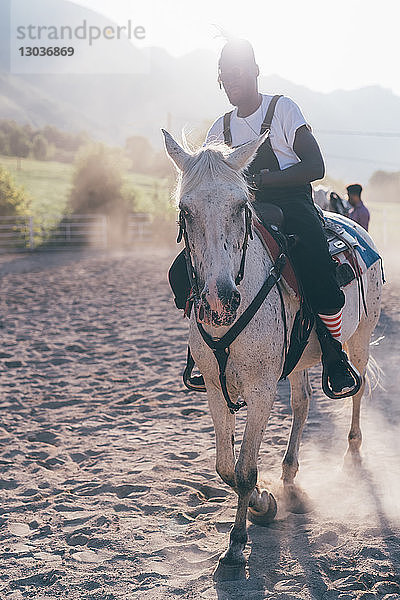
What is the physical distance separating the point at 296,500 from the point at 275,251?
1892 mm

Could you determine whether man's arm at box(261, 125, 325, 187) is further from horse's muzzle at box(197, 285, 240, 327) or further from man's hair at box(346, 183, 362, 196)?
man's hair at box(346, 183, 362, 196)

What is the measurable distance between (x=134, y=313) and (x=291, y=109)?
8.31m

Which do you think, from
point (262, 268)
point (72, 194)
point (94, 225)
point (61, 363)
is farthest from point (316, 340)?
point (72, 194)

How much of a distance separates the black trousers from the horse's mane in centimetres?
77

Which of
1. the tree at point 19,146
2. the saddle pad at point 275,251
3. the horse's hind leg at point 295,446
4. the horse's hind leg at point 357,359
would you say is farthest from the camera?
the tree at point 19,146

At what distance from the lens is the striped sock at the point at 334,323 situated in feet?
12.9

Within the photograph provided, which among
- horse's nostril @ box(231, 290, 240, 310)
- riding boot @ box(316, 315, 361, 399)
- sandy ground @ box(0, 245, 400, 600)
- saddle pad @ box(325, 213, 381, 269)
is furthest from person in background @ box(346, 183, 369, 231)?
horse's nostril @ box(231, 290, 240, 310)

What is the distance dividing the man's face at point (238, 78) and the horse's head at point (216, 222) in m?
0.86

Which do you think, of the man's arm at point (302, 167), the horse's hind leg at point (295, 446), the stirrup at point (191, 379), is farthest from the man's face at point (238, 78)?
the horse's hind leg at point (295, 446)

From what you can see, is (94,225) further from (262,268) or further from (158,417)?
(262,268)

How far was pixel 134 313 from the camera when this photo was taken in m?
11.6

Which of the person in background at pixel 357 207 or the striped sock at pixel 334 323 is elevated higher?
the person in background at pixel 357 207

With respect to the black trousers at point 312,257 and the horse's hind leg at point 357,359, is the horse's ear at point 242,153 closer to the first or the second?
the black trousers at point 312,257

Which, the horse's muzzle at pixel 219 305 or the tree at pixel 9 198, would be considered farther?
the tree at pixel 9 198
